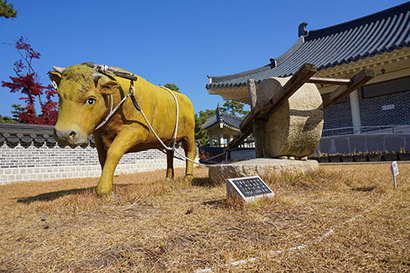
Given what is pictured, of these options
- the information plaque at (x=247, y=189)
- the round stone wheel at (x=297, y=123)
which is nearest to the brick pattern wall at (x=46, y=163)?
the round stone wheel at (x=297, y=123)

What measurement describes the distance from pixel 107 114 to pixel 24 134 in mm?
6818

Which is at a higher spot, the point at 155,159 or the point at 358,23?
the point at 358,23

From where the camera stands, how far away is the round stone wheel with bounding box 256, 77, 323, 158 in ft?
14.1

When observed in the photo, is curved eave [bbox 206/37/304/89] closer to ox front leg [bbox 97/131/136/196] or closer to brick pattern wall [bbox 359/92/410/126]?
brick pattern wall [bbox 359/92/410/126]

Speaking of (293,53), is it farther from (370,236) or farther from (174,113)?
(370,236)

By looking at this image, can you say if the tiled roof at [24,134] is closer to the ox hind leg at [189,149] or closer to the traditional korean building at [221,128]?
the ox hind leg at [189,149]

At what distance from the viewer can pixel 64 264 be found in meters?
1.57

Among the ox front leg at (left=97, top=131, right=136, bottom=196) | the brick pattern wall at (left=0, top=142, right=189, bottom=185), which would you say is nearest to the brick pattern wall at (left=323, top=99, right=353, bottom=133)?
the brick pattern wall at (left=0, top=142, right=189, bottom=185)

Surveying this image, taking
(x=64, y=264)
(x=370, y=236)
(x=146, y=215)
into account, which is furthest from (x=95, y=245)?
(x=370, y=236)

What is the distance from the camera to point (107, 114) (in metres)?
3.29

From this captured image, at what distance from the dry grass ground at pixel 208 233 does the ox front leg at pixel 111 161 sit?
0.15 metres

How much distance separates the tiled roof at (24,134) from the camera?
26.4 ft

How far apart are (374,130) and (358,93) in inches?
67.5

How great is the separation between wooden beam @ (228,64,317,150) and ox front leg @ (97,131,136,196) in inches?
93.9
